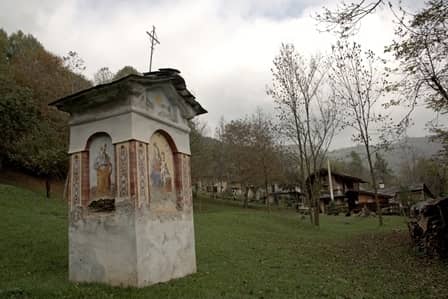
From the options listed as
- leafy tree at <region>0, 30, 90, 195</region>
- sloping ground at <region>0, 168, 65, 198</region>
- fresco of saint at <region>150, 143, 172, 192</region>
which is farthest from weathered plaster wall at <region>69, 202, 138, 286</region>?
sloping ground at <region>0, 168, 65, 198</region>

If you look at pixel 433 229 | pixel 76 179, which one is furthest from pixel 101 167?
pixel 433 229

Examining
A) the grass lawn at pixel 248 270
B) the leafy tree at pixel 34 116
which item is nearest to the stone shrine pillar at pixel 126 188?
the grass lawn at pixel 248 270

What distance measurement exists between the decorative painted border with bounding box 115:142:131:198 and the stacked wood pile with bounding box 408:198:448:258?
10.4 meters

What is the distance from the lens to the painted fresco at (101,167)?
7.85m

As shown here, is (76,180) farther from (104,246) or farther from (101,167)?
(104,246)

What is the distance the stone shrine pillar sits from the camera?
291 inches

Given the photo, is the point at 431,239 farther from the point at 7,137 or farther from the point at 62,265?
the point at 7,137

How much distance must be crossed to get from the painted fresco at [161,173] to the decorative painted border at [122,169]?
2.13 feet

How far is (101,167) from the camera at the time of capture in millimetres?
8047

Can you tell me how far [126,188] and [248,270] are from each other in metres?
4.04

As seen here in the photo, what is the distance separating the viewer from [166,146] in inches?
354

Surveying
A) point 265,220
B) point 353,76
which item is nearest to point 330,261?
point 265,220

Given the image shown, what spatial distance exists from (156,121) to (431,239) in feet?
33.5

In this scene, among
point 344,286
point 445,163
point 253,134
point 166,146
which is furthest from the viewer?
point 253,134
